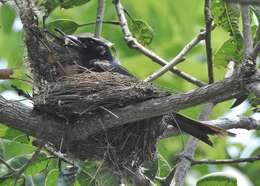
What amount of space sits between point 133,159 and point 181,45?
6.66 feet

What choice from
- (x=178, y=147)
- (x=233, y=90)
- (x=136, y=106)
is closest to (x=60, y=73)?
(x=136, y=106)

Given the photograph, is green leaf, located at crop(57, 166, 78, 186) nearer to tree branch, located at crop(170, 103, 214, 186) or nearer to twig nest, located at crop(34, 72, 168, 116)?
twig nest, located at crop(34, 72, 168, 116)

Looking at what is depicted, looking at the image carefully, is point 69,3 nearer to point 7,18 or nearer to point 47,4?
point 47,4

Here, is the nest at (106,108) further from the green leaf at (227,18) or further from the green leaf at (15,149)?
the green leaf at (15,149)

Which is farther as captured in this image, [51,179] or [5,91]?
[5,91]

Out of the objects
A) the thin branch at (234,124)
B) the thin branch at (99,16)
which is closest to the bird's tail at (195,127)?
the thin branch at (234,124)

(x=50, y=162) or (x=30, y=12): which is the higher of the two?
(x=30, y=12)

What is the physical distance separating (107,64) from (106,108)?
97 cm

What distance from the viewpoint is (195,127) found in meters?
3.76

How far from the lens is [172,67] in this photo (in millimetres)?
4273

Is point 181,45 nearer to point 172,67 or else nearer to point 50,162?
point 172,67

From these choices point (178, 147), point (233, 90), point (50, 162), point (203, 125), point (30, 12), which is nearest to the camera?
point (233, 90)

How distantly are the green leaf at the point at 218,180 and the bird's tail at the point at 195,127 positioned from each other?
24 centimetres

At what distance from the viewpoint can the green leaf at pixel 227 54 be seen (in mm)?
3855
